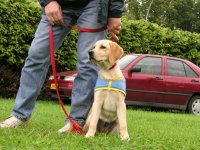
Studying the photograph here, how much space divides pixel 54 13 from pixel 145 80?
8.12m

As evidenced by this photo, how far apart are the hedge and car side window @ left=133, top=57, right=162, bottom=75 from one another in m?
2.10

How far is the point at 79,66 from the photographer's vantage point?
17.0ft

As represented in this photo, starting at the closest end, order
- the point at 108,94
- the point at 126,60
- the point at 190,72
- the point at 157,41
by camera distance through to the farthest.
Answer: the point at 108,94
the point at 126,60
the point at 190,72
the point at 157,41

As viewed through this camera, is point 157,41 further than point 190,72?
Yes

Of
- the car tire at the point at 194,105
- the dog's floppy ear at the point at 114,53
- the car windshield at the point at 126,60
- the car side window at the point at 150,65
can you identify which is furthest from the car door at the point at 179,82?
the dog's floppy ear at the point at 114,53

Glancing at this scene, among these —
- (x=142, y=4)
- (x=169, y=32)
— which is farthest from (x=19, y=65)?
(x=142, y=4)

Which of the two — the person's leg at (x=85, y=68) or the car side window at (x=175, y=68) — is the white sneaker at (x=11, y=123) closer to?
the person's leg at (x=85, y=68)

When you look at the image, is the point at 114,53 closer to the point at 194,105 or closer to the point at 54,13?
the point at 54,13

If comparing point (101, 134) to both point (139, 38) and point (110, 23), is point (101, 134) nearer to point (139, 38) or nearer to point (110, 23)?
point (110, 23)

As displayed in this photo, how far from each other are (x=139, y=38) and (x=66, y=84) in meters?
4.24

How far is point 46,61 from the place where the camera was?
5109 millimetres

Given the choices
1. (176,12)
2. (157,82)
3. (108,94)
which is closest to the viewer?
(108,94)

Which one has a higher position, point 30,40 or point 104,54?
point 104,54

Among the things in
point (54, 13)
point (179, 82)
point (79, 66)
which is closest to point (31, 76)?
point (79, 66)
